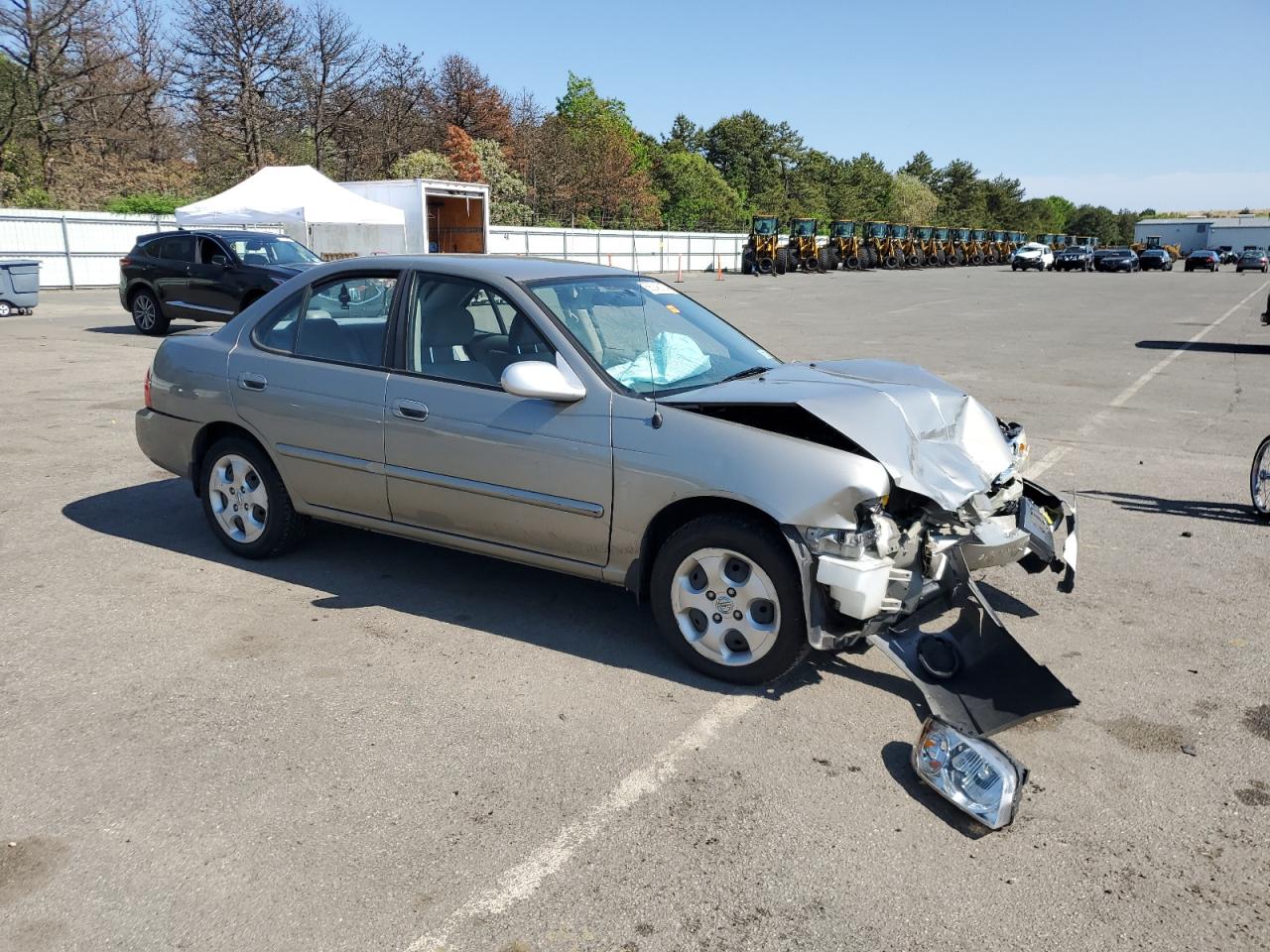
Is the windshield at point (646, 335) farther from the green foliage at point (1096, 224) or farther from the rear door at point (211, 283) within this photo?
the green foliage at point (1096, 224)

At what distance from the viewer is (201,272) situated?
1617cm

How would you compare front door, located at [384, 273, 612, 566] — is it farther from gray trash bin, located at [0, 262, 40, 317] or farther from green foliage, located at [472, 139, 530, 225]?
green foliage, located at [472, 139, 530, 225]

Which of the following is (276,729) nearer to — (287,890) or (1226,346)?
(287,890)

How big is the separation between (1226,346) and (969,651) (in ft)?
56.0

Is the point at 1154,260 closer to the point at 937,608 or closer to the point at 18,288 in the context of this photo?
the point at 18,288

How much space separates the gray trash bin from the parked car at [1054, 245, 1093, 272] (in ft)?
191

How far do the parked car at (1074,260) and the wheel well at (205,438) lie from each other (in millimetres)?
64972

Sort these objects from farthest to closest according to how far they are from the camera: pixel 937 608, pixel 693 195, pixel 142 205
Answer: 1. pixel 693 195
2. pixel 142 205
3. pixel 937 608

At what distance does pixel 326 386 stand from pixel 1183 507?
5.61m

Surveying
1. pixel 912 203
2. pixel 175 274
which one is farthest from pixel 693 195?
pixel 175 274

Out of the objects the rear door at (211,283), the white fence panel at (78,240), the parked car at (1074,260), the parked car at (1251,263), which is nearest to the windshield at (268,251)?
the rear door at (211,283)

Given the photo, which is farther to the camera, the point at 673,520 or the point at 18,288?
the point at 18,288

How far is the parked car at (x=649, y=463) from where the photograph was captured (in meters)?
3.79

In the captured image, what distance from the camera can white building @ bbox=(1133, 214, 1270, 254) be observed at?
102 m
